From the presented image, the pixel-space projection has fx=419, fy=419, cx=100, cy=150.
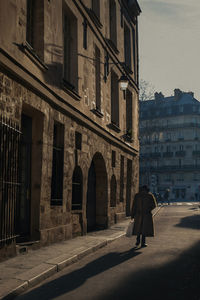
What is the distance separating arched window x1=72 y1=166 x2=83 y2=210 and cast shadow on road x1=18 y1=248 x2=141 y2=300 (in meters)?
3.36

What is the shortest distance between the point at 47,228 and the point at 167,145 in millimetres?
61872

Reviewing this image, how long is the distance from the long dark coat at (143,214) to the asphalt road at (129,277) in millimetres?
615

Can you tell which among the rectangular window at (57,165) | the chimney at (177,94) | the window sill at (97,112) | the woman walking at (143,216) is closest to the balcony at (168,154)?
the chimney at (177,94)

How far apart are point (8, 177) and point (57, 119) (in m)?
3.12

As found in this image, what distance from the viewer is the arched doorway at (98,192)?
1509 centimetres

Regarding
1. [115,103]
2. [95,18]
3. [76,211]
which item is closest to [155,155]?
[115,103]

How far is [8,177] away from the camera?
768cm

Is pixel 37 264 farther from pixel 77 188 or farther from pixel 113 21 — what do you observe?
pixel 113 21

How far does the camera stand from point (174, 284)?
5871 millimetres

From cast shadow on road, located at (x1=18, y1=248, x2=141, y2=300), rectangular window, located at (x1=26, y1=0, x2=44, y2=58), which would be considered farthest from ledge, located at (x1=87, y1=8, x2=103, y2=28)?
cast shadow on road, located at (x1=18, y1=248, x2=141, y2=300)

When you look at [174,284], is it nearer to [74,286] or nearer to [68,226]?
[74,286]

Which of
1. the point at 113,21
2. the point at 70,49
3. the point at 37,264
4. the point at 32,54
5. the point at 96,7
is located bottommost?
the point at 37,264

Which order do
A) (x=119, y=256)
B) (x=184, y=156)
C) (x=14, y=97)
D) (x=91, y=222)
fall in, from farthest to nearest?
(x=184, y=156)
(x=91, y=222)
(x=119, y=256)
(x=14, y=97)

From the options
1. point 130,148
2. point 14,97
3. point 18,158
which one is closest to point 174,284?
point 18,158
